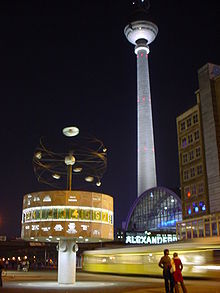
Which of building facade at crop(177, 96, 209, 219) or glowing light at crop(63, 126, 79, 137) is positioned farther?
building facade at crop(177, 96, 209, 219)

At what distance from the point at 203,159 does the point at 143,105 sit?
8548 cm

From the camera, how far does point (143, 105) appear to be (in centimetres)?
15862

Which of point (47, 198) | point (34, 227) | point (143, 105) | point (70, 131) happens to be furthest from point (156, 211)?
point (47, 198)

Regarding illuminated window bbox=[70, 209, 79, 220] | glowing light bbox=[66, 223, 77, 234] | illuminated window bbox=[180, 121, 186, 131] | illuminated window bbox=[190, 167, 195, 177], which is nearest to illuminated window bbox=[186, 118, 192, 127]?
illuminated window bbox=[180, 121, 186, 131]

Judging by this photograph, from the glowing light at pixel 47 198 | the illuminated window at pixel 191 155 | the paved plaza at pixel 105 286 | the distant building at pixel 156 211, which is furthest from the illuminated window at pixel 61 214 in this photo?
the distant building at pixel 156 211

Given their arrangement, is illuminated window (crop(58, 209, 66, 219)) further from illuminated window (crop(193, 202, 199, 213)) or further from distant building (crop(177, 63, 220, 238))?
illuminated window (crop(193, 202, 199, 213))

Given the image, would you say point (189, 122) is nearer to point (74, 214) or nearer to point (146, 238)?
point (146, 238)

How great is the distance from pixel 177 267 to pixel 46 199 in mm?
14118

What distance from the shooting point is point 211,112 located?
73.3 meters

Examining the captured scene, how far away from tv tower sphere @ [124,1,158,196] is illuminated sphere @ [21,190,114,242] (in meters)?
121

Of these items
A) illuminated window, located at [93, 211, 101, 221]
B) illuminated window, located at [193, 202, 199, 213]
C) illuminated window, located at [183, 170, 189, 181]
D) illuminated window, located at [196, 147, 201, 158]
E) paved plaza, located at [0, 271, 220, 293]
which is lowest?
paved plaza, located at [0, 271, 220, 293]

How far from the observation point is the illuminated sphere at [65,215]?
90.5ft

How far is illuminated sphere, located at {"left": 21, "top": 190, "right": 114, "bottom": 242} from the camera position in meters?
27.6

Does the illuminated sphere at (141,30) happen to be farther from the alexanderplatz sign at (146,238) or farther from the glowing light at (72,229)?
the glowing light at (72,229)
